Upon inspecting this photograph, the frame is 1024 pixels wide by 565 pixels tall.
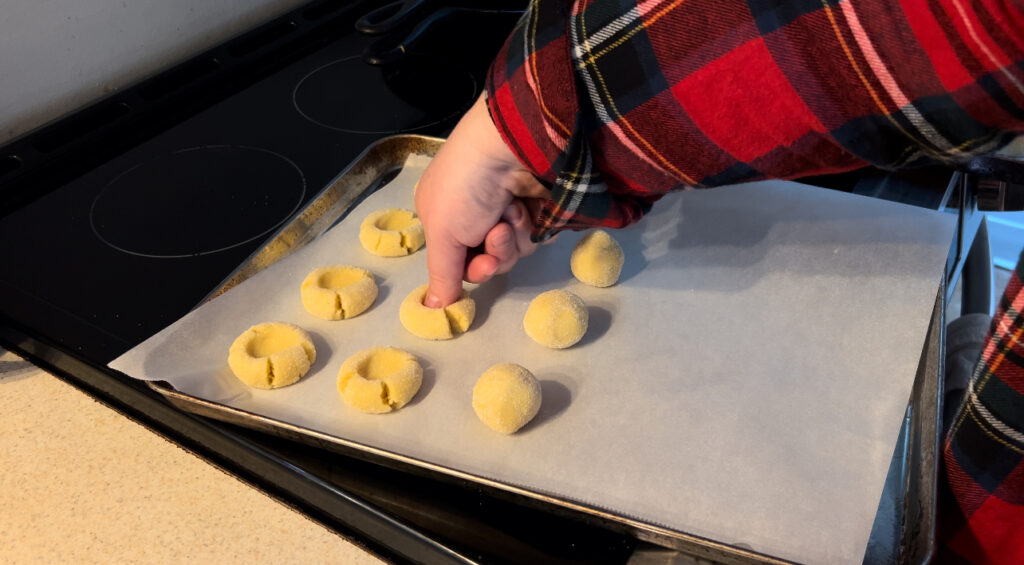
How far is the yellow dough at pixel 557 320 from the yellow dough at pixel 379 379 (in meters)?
0.15

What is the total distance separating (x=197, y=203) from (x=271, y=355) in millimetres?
396

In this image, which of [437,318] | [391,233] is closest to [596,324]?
[437,318]

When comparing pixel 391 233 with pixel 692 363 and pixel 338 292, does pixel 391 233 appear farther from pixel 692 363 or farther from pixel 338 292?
pixel 692 363

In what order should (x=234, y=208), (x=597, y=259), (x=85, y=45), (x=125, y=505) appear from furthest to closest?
(x=85, y=45) → (x=234, y=208) → (x=597, y=259) → (x=125, y=505)

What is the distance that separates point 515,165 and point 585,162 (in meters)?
0.09

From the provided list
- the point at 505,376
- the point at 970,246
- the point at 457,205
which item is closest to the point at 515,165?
the point at 457,205

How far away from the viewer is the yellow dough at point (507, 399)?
0.77 metres

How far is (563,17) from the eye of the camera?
1.93 feet

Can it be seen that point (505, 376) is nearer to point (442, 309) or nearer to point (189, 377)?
point (442, 309)

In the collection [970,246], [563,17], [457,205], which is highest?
[563,17]

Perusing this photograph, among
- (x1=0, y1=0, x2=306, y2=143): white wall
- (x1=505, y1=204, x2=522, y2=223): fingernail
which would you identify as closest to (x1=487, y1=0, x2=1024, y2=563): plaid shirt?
(x1=505, y1=204, x2=522, y2=223): fingernail

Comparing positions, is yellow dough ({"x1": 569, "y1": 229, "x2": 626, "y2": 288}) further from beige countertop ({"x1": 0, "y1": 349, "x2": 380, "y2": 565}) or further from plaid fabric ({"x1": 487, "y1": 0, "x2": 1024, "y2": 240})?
beige countertop ({"x1": 0, "y1": 349, "x2": 380, "y2": 565})

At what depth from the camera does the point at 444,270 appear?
0.85 meters

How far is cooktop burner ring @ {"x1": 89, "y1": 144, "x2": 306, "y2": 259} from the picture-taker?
1.05m
